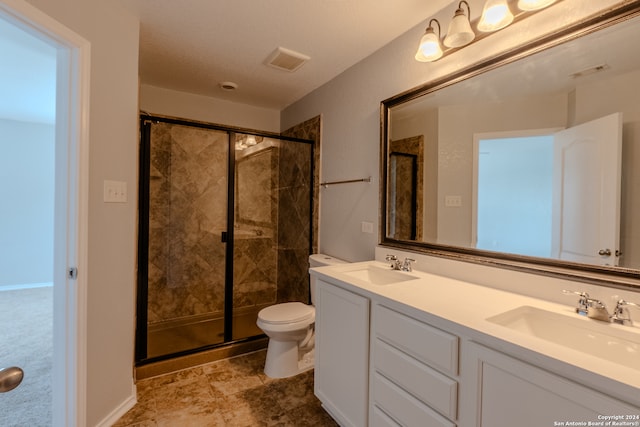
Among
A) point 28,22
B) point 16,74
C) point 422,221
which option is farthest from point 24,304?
point 422,221

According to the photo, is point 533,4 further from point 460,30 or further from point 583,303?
point 583,303

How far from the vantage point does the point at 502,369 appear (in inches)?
32.5

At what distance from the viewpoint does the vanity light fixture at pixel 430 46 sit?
1533 mm

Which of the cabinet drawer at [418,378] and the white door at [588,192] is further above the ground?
the white door at [588,192]

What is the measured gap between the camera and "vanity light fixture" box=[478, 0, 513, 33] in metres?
1.25

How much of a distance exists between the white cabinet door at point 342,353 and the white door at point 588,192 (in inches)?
33.8

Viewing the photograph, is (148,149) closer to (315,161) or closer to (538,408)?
(315,161)

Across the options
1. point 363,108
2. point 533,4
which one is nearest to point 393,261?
point 363,108

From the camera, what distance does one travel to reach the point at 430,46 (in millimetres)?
1546

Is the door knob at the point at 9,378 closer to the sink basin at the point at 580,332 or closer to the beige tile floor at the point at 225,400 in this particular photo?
the beige tile floor at the point at 225,400

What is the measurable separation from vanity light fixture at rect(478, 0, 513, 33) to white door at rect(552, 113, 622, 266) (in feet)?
1.82

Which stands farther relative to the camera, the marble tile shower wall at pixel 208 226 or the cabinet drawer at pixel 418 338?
the marble tile shower wall at pixel 208 226

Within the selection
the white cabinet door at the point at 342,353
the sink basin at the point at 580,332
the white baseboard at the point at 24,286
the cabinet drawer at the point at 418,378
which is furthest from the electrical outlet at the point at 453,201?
the white baseboard at the point at 24,286

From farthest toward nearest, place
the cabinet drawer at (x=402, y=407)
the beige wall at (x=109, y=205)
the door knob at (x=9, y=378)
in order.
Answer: the beige wall at (x=109, y=205) → the cabinet drawer at (x=402, y=407) → the door knob at (x=9, y=378)
